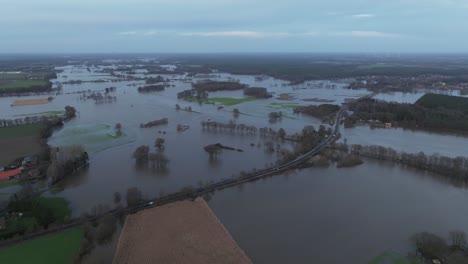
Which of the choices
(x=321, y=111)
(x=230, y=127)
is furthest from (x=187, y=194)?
(x=321, y=111)

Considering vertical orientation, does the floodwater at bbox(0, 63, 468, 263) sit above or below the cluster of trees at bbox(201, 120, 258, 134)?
below

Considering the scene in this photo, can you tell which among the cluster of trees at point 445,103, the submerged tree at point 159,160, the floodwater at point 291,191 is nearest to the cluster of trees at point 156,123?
the floodwater at point 291,191

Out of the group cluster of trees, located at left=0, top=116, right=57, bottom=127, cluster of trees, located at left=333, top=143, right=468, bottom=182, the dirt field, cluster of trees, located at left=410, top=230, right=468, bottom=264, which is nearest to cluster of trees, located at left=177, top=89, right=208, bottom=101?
the dirt field

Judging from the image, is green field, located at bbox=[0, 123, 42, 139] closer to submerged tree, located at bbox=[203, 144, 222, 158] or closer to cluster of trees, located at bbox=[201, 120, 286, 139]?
cluster of trees, located at bbox=[201, 120, 286, 139]

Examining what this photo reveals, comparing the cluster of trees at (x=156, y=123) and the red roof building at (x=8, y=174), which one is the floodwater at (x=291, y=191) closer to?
the cluster of trees at (x=156, y=123)

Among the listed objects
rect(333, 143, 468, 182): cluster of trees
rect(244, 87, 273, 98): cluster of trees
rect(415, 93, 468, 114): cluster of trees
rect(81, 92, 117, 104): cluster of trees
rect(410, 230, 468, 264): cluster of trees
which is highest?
rect(415, 93, 468, 114): cluster of trees

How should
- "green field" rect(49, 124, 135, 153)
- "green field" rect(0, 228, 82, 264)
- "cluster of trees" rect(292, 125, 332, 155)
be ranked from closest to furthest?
1. "green field" rect(0, 228, 82, 264)
2. "cluster of trees" rect(292, 125, 332, 155)
3. "green field" rect(49, 124, 135, 153)
